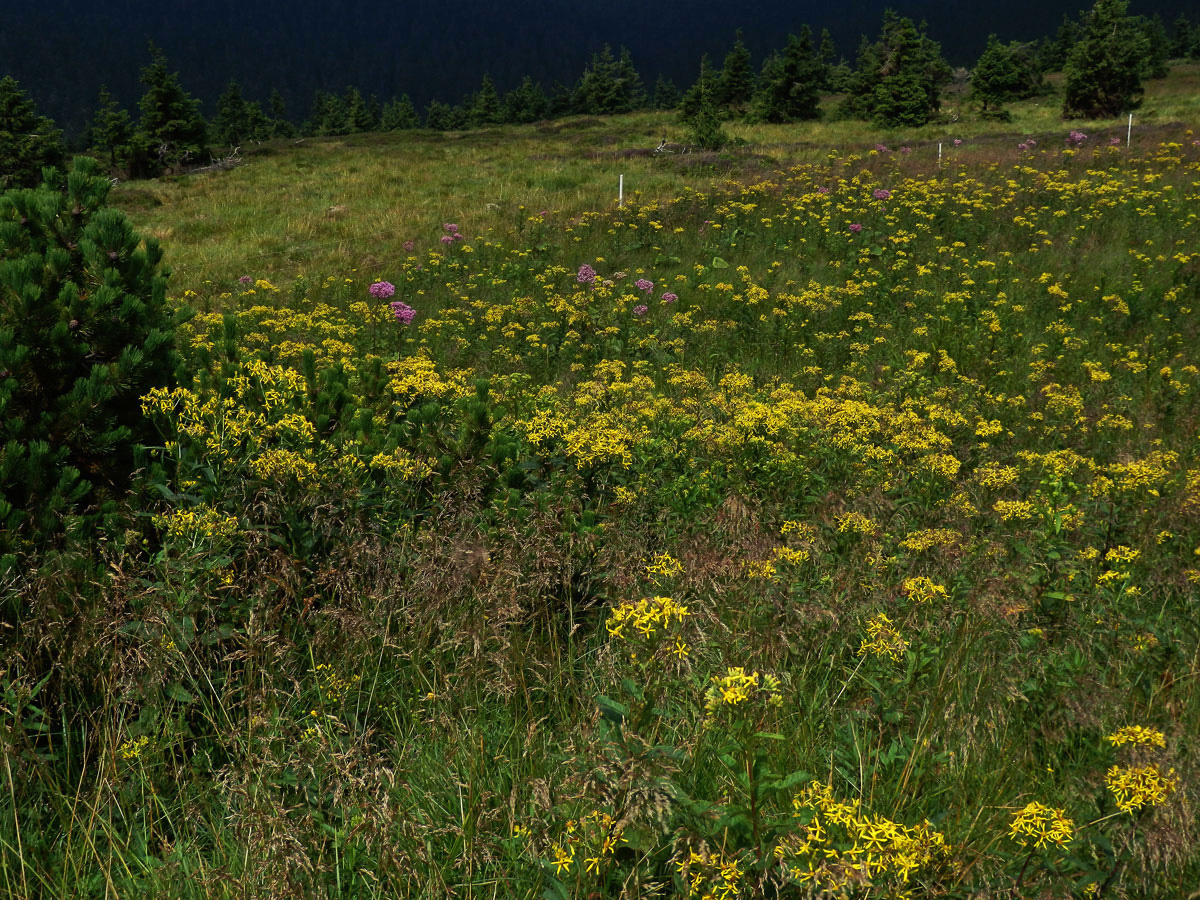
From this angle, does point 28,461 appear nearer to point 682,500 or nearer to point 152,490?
point 152,490

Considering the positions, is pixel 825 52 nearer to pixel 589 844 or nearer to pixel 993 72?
pixel 993 72

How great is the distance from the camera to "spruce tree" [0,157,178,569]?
127 inches

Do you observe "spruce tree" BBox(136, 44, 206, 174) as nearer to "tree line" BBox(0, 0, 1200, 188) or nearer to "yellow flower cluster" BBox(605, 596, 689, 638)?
"tree line" BBox(0, 0, 1200, 188)

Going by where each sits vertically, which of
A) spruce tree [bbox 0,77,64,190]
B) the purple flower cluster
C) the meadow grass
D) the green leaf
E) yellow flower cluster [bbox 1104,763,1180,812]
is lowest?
the meadow grass

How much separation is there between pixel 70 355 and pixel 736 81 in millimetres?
55199

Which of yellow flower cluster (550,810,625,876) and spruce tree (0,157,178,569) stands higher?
spruce tree (0,157,178,569)

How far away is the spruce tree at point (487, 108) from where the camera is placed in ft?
244

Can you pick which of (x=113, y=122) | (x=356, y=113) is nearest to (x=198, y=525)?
(x=113, y=122)

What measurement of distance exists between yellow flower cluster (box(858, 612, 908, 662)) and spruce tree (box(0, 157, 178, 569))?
3.18 meters

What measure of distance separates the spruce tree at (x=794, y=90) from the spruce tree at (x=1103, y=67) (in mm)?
12319

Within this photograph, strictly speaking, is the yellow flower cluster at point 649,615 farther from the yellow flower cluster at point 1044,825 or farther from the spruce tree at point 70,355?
the spruce tree at point 70,355

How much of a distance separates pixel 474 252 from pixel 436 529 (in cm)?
1003

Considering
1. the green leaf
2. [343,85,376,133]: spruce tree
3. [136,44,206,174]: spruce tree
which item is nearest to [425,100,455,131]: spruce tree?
[343,85,376,133]: spruce tree

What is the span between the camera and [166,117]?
34.1 m
